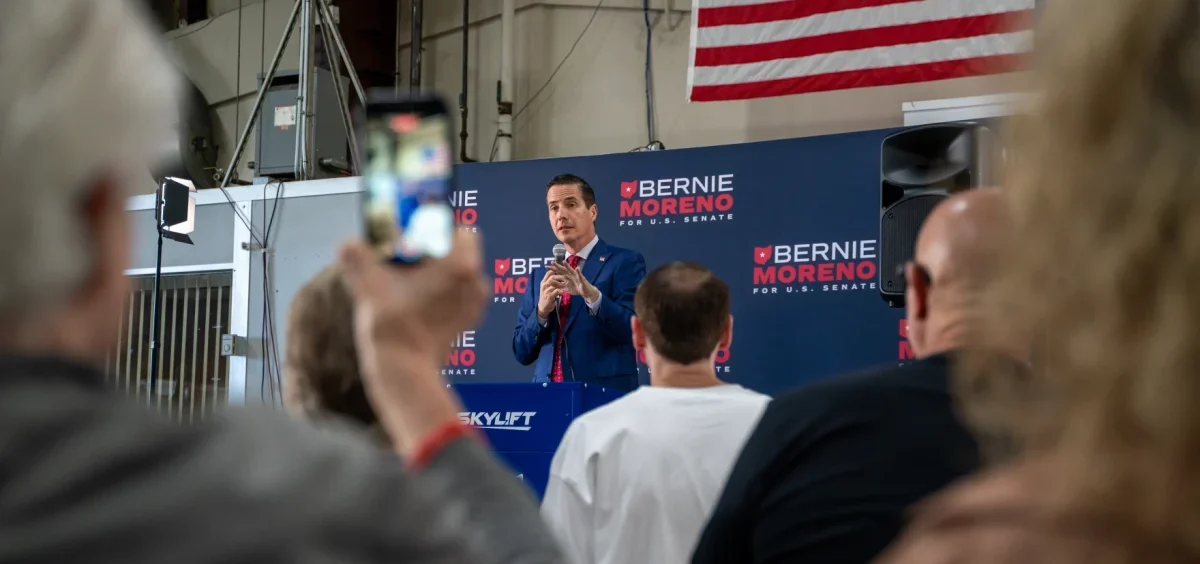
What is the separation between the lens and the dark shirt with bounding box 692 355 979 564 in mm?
1239

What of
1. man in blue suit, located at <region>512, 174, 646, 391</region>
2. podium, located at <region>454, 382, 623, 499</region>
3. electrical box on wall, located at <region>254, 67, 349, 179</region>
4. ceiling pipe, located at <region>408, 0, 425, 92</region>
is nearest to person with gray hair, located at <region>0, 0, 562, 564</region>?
podium, located at <region>454, 382, 623, 499</region>

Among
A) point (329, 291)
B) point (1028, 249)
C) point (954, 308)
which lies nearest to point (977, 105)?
point (954, 308)

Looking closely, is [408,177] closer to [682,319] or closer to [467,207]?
[682,319]

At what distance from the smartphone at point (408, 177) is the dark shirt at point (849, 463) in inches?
23.0

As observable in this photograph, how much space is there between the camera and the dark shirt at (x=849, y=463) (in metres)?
1.24

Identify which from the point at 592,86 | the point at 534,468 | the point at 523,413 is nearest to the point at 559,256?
the point at 523,413

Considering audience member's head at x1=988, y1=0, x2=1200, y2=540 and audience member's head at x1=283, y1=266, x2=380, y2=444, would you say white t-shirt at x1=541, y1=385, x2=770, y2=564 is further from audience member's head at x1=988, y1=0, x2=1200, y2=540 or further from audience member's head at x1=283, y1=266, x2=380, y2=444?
audience member's head at x1=988, y1=0, x2=1200, y2=540

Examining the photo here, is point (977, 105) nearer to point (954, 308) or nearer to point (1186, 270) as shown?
point (954, 308)

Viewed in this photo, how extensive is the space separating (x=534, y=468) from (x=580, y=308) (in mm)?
944

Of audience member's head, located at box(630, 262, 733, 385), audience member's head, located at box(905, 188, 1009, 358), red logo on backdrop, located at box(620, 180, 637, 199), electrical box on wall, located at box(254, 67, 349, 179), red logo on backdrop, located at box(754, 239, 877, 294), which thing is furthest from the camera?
electrical box on wall, located at box(254, 67, 349, 179)

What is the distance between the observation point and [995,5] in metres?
5.01

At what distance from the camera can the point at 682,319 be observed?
7.32 feet

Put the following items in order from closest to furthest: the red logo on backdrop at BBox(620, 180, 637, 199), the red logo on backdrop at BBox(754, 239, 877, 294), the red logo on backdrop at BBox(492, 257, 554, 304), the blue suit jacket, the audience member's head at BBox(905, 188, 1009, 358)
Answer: the audience member's head at BBox(905, 188, 1009, 358), the blue suit jacket, the red logo on backdrop at BBox(754, 239, 877, 294), the red logo on backdrop at BBox(620, 180, 637, 199), the red logo on backdrop at BBox(492, 257, 554, 304)

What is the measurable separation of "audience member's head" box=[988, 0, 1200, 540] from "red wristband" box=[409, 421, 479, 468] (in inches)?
14.3
